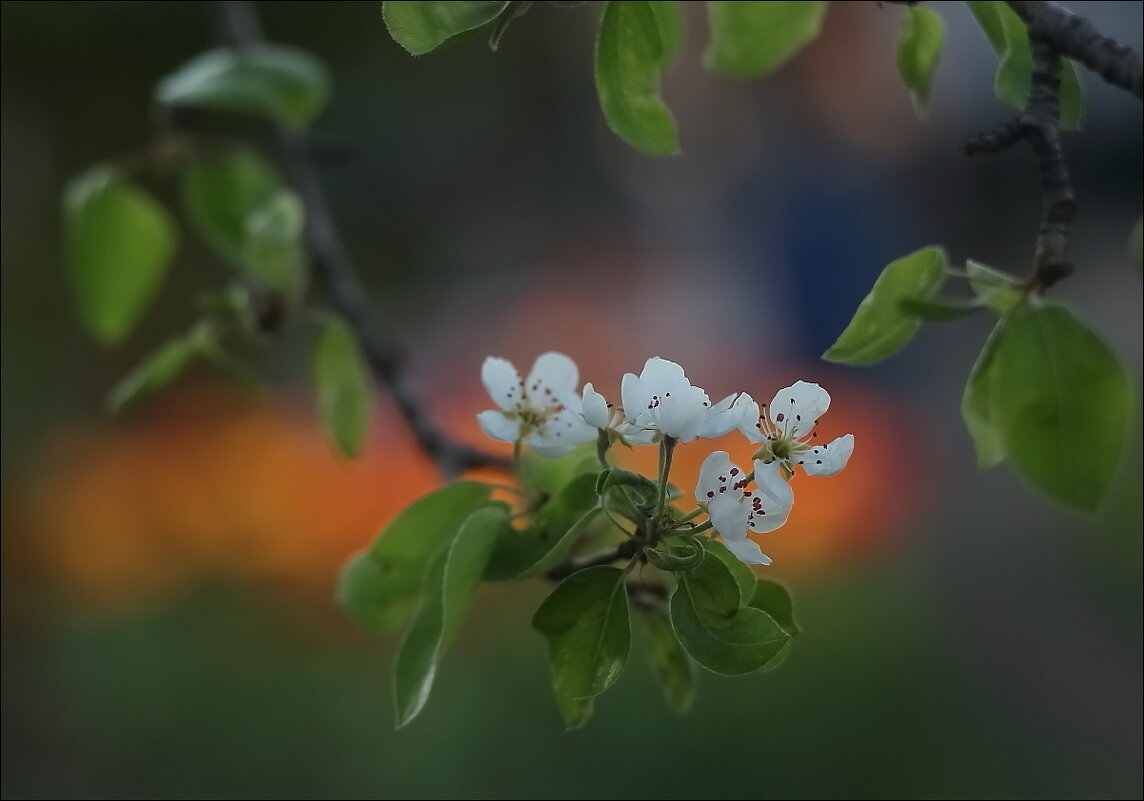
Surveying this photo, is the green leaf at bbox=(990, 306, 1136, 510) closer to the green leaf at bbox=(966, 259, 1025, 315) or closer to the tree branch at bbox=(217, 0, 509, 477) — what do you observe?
the green leaf at bbox=(966, 259, 1025, 315)

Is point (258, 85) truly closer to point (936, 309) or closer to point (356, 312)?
point (356, 312)

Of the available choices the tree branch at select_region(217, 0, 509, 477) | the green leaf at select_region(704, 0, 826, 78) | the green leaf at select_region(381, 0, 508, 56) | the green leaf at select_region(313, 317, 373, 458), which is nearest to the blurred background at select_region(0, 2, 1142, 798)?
the tree branch at select_region(217, 0, 509, 477)

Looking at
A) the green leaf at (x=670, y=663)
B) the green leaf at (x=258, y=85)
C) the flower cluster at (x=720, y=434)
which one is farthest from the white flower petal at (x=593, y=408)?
the green leaf at (x=258, y=85)

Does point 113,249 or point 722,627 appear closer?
point 722,627

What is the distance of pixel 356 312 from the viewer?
0.72 m

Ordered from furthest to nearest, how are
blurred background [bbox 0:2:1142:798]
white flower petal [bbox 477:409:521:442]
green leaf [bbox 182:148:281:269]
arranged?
blurred background [bbox 0:2:1142:798]
green leaf [bbox 182:148:281:269]
white flower petal [bbox 477:409:521:442]

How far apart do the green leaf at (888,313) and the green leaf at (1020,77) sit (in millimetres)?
66

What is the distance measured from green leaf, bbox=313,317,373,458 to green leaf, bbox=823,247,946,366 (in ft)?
1.11

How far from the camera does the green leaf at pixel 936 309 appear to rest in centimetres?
33

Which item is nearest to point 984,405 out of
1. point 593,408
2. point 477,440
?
point 593,408

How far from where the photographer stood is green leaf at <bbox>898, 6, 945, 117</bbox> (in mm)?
427

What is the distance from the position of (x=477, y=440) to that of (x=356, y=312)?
94 centimetres

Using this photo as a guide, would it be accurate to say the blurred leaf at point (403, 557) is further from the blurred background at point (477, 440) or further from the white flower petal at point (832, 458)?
the blurred background at point (477, 440)

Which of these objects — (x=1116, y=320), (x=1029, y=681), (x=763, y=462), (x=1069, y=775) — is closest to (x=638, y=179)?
(x=1116, y=320)
